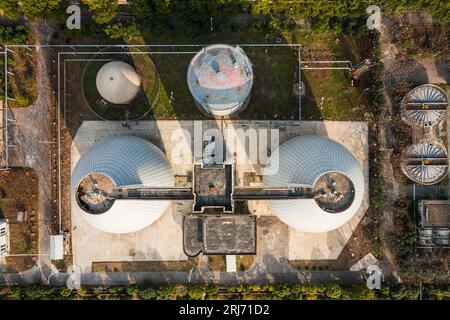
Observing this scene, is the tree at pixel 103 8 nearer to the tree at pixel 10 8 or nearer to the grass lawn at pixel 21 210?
the tree at pixel 10 8

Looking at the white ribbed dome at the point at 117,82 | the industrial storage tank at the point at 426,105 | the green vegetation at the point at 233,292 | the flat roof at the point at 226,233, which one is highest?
the white ribbed dome at the point at 117,82

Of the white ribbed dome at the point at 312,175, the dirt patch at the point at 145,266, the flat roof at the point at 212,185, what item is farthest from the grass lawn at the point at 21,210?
the white ribbed dome at the point at 312,175

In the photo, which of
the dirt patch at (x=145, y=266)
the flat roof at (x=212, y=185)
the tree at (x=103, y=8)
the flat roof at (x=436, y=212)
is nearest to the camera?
the flat roof at (x=212, y=185)

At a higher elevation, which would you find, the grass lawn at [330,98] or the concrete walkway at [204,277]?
the grass lawn at [330,98]

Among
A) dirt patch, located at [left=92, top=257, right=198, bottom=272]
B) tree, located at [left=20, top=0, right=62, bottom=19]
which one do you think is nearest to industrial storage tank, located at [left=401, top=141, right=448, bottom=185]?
dirt patch, located at [left=92, top=257, right=198, bottom=272]

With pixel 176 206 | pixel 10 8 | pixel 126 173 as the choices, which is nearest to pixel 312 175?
pixel 126 173

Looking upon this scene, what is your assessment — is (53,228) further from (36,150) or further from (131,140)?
(131,140)
